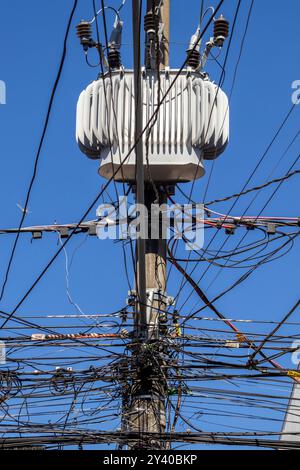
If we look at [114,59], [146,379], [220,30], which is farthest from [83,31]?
[146,379]

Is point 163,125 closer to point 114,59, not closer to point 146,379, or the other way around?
point 114,59

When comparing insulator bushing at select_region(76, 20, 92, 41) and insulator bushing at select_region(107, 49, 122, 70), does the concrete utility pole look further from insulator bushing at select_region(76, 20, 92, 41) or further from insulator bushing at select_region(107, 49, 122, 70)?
insulator bushing at select_region(76, 20, 92, 41)

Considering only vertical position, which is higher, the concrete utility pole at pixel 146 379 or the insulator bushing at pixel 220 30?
the insulator bushing at pixel 220 30

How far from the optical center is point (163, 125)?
1617 cm

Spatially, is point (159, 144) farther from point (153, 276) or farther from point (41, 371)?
point (41, 371)

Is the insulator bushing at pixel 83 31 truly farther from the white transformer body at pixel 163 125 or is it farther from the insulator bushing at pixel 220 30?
the insulator bushing at pixel 220 30

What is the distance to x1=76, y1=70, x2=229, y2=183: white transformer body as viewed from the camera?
52.8 ft

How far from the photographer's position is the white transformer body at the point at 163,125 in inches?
634

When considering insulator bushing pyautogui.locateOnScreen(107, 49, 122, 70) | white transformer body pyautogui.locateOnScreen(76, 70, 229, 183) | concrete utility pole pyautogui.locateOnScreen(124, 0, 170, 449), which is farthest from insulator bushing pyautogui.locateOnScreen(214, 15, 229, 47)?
concrete utility pole pyautogui.locateOnScreen(124, 0, 170, 449)

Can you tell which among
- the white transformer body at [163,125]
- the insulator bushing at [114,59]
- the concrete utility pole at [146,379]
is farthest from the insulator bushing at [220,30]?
Answer: the concrete utility pole at [146,379]

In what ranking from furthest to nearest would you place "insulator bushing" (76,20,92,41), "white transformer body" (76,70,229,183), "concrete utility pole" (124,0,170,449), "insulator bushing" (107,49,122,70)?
"insulator bushing" (76,20,92,41) < "insulator bushing" (107,49,122,70) < "white transformer body" (76,70,229,183) < "concrete utility pole" (124,0,170,449)

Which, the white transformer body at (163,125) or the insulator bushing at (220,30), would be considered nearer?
the white transformer body at (163,125)

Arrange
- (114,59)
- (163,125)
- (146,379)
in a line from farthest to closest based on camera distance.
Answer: (114,59) → (163,125) → (146,379)
